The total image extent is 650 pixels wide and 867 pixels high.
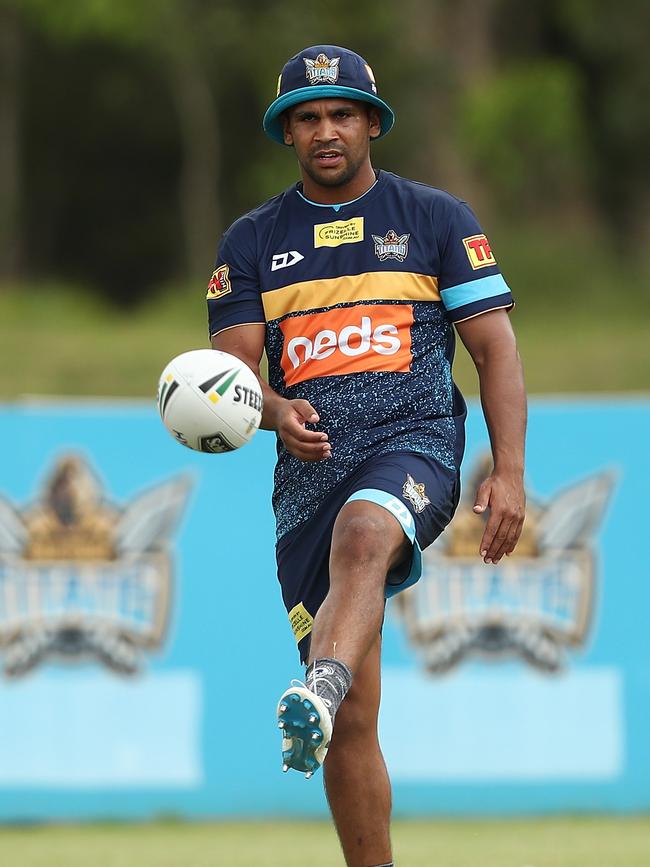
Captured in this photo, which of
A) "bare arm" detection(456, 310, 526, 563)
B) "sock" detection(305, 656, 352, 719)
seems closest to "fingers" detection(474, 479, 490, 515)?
"bare arm" detection(456, 310, 526, 563)

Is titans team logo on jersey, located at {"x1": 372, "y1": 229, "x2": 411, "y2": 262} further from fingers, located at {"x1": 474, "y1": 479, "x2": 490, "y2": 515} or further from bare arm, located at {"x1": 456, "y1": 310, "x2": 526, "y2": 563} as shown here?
fingers, located at {"x1": 474, "y1": 479, "x2": 490, "y2": 515}

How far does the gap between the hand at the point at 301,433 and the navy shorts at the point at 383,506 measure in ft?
0.56

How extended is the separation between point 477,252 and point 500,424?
581 millimetres

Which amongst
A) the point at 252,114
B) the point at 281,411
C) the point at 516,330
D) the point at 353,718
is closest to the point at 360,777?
the point at 353,718

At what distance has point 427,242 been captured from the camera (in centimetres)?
573

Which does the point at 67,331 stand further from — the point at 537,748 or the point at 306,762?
the point at 306,762

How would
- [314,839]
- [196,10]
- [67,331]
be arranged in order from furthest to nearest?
[196,10] < [67,331] < [314,839]

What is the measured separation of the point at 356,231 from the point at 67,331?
14.3 m

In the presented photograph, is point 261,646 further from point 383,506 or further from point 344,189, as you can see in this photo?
point 383,506

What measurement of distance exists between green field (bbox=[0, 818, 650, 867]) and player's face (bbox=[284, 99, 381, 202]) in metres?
3.47

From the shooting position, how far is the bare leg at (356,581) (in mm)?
5113

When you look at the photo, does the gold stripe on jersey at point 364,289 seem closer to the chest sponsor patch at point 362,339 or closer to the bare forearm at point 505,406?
the chest sponsor patch at point 362,339

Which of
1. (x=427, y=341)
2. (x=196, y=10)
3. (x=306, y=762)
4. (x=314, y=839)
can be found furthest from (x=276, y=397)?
(x=196, y=10)

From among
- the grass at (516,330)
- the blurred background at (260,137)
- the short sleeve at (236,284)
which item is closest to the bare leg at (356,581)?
the short sleeve at (236,284)
